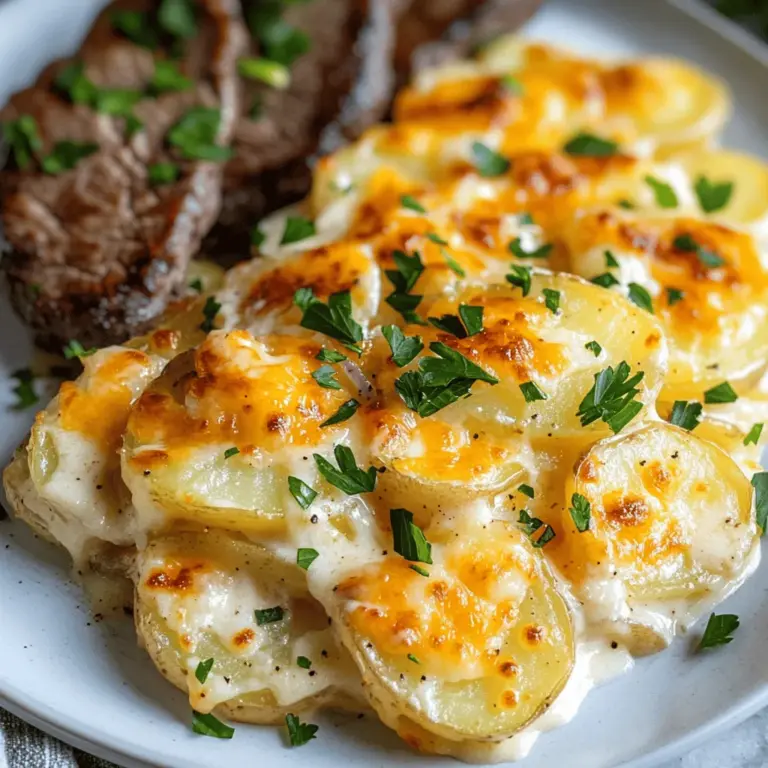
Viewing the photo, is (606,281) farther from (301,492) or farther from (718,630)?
(301,492)

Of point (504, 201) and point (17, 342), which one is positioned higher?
point (17, 342)

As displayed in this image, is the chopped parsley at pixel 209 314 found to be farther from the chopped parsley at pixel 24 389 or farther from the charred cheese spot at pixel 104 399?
the chopped parsley at pixel 24 389

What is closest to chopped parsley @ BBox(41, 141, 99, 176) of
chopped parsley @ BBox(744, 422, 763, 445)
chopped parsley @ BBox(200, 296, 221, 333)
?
chopped parsley @ BBox(200, 296, 221, 333)

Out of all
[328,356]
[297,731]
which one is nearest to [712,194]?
[328,356]

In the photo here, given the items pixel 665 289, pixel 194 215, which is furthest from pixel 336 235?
pixel 665 289

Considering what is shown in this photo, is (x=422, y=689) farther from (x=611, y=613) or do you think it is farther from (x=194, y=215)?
(x=194, y=215)

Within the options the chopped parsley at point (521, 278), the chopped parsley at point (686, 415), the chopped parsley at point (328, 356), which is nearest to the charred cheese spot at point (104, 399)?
the chopped parsley at point (328, 356)
